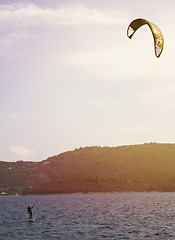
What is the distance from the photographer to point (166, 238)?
39406mm

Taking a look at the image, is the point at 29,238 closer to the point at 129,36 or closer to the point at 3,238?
the point at 3,238

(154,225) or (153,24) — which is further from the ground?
(153,24)

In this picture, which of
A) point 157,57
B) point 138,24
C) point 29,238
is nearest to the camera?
point 157,57

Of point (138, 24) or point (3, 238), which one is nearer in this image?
point (138, 24)

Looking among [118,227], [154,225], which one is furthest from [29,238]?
[154,225]

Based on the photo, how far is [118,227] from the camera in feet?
163

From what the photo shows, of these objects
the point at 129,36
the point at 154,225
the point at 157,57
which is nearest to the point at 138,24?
the point at 129,36

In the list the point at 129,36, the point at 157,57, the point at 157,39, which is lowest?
the point at 157,57

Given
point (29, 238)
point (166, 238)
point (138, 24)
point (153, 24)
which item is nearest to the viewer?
point (153, 24)

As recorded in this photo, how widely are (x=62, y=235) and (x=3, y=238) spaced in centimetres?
730

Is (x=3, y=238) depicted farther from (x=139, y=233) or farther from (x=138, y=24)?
(x=138, y=24)

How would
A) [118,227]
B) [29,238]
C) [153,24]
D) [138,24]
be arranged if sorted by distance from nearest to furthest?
[153,24] < [138,24] < [29,238] < [118,227]

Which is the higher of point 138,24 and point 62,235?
point 138,24

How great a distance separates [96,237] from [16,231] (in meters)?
14.9
